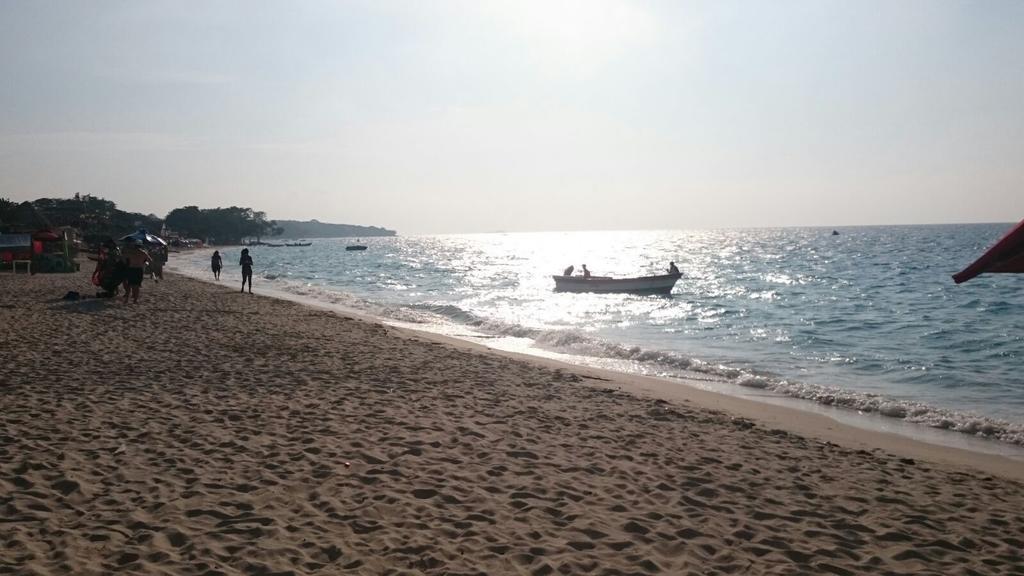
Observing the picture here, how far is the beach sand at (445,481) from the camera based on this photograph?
4465mm

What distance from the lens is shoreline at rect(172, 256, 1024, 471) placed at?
27.6 ft

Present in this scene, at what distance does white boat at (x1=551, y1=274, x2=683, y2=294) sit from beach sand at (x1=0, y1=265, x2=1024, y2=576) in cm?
2561

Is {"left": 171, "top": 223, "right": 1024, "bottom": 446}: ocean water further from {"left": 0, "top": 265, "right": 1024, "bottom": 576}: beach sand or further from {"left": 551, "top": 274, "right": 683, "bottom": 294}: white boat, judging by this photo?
{"left": 0, "top": 265, "right": 1024, "bottom": 576}: beach sand

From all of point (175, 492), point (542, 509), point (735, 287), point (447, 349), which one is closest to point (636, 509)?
point (542, 509)

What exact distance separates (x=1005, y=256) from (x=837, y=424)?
8.25 metres

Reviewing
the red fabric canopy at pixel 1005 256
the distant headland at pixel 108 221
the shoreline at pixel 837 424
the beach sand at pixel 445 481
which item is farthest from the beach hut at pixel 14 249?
A: the red fabric canopy at pixel 1005 256

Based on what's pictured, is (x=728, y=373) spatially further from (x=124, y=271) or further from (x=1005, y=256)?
(x=124, y=271)

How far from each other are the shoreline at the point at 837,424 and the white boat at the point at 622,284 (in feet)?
74.4

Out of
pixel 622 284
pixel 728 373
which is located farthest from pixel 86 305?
pixel 622 284

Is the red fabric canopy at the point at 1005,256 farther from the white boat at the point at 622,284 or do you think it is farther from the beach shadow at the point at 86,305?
the white boat at the point at 622,284

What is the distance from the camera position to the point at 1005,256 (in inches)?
98.3

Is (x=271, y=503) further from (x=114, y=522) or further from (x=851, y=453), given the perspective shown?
(x=851, y=453)

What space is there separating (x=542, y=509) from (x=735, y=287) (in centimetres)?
3845

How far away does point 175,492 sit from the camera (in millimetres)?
5277
